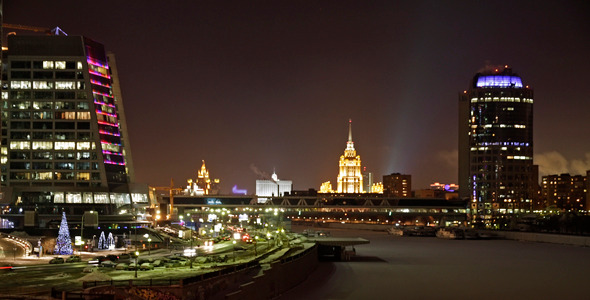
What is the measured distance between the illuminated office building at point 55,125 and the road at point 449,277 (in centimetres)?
6444

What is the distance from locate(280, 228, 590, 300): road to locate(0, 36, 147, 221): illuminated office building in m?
64.4

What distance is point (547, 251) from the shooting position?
402 feet

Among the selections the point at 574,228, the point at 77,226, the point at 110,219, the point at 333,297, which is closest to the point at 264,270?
the point at 333,297

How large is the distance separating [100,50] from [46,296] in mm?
120324

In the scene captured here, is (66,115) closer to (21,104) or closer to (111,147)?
(21,104)

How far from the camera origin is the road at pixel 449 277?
63.2 m

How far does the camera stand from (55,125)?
5901 inches

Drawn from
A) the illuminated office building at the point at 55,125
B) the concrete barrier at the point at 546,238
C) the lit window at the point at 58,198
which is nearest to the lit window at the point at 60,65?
the illuminated office building at the point at 55,125

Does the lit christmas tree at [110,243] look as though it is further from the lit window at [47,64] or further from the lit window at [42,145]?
the lit window at [47,64]

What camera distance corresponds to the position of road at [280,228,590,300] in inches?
2489

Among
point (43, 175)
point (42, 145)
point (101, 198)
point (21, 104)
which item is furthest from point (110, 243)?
point (21, 104)

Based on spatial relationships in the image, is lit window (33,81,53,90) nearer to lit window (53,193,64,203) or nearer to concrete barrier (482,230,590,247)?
lit window (53,193,64,203)

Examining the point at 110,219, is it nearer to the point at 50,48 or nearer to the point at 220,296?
the point at 50,48

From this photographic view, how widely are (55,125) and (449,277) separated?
322 ft
